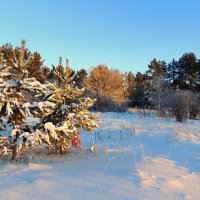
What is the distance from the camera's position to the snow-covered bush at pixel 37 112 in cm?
657

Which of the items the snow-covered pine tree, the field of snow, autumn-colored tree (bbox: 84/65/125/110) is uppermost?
autumn-colored tree (bbox: 84/65/125/110)

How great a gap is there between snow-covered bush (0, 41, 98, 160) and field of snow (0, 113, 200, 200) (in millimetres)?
418

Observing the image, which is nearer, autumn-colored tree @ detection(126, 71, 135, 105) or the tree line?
the tree line

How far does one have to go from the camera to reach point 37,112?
692 cm

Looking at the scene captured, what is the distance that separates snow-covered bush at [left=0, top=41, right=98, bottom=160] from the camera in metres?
6.57

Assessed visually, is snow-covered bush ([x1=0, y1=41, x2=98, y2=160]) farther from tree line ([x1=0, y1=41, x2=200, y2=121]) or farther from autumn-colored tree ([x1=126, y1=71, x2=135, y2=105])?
autumn-colored tree ([x1=126, y1=71, x2=135, y2=105])

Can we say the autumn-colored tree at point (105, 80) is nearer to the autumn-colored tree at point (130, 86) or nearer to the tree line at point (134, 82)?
the tree line at point (134, 82)

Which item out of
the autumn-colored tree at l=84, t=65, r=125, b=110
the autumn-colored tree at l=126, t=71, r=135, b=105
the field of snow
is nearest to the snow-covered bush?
the field of snow

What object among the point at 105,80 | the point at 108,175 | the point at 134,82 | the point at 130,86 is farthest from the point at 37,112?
the point at 134,82

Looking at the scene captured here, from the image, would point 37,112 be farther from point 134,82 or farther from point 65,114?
point 134,82

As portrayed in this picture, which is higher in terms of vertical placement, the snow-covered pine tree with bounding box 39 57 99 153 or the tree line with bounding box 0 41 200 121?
the tree line with bounding box 0 41 200 121

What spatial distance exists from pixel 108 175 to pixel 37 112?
2.35m

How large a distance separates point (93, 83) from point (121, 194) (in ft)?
123

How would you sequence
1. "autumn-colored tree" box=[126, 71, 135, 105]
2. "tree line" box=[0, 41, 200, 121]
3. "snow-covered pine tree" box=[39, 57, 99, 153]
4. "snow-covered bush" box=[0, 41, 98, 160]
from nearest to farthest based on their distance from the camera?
"snow-covered bush" box=[0, 41, 98, 160] < "snow-covered pine tree" box=[39, 57, 99, 153] < "tree line" box=[0, 41, 200, 121] < "autumn-colored tree" box=[126, 71, 135, 105]
